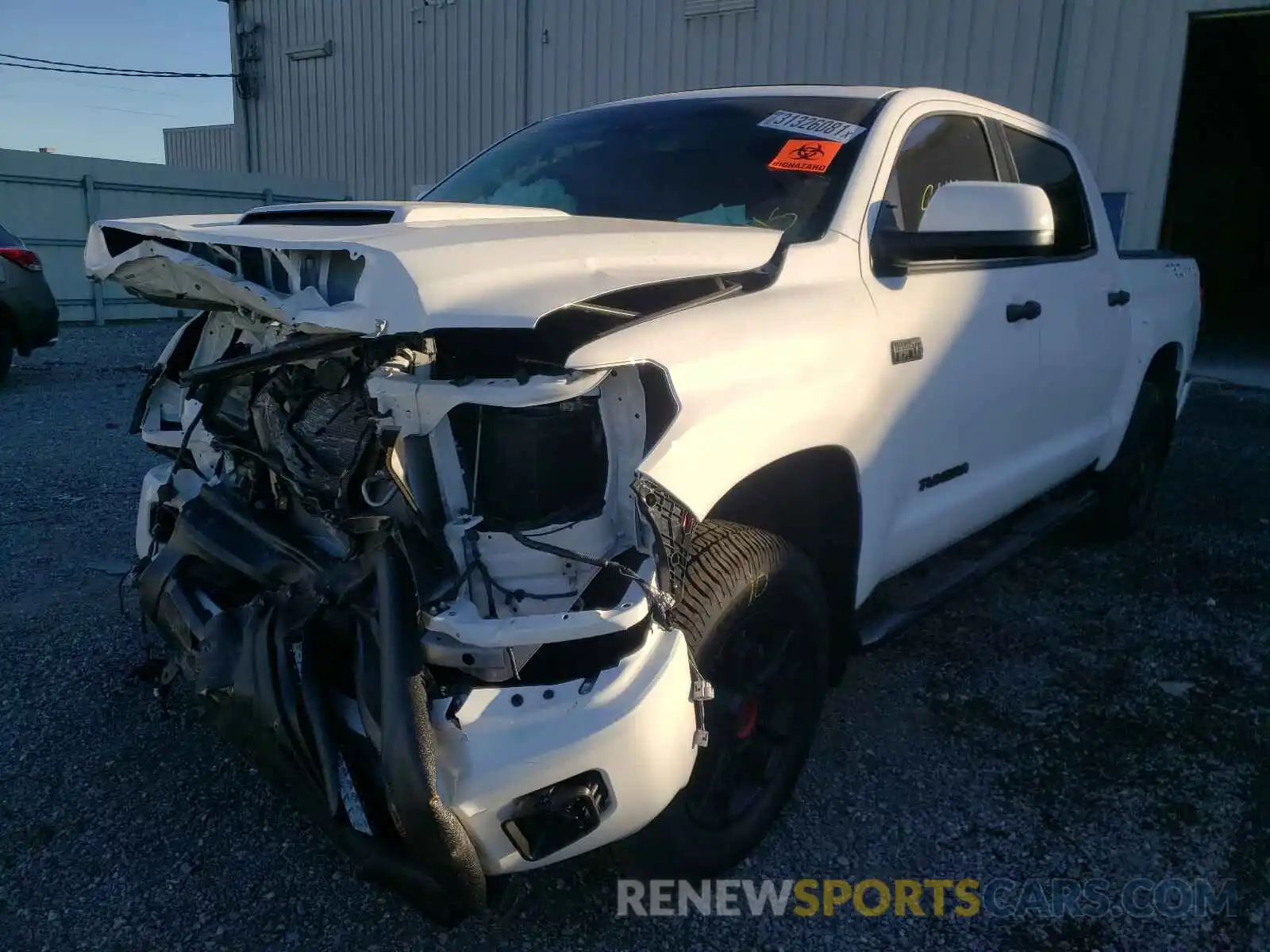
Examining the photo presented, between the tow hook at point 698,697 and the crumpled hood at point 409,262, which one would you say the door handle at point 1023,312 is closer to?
the crumpled hood at point 409,262

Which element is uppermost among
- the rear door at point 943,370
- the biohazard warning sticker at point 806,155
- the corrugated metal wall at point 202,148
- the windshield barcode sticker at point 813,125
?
the corrugated metal wall at point 202,148

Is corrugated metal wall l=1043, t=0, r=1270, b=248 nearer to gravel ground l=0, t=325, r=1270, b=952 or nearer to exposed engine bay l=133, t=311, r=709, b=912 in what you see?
gravel ground l=0, t=325, r=1270, b=952

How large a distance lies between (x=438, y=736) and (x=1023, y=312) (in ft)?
8.07

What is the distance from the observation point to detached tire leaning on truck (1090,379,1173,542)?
4559mm

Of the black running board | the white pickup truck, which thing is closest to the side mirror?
the white pickup truck

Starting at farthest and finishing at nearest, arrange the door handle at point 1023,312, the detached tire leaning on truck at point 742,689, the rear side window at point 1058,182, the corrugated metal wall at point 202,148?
the corrugated metal wall at point 202,148 < the rear side window at point 1058,182 < the door handle at point 1023,312 < the detached tire leaning on truck at point 742,689

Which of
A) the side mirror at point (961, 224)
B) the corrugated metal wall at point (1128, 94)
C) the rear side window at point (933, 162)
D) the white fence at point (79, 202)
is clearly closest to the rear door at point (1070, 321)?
the rear side window at point (933, 162)

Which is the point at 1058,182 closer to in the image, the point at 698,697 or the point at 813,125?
the point at 813,125

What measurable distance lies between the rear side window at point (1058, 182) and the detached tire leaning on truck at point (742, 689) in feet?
7.16

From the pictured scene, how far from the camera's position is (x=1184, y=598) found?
4234 mm

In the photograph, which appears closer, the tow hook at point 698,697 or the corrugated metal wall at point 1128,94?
the tow hook at point 698,697

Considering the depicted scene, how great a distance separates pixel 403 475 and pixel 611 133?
1898 millimetres

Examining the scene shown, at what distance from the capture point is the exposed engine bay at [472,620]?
1704 mm

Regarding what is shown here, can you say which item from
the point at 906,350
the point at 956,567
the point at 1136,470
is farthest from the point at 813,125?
the point at 1136,470
